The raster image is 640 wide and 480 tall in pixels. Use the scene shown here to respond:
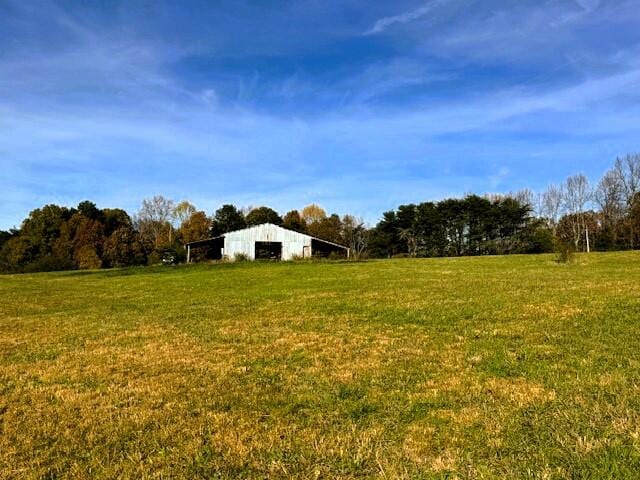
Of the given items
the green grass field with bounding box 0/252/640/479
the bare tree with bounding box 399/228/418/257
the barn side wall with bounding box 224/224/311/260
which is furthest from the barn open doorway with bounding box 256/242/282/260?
the green grass field with bounding box 0/252/640/479

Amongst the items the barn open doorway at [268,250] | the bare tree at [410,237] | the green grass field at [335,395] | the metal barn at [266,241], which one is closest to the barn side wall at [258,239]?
the metal barn at [266,241]

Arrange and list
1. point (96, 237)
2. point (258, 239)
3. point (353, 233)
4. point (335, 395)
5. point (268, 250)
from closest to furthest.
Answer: point (335, 395) < point (258, 239) < point (268, 250) < point (96, 237) < point (353, 233)

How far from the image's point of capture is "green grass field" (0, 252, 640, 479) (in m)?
3.25

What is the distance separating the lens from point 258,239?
46000 mm

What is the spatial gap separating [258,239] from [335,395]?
1645 inches

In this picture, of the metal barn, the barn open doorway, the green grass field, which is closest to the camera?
the green grass field

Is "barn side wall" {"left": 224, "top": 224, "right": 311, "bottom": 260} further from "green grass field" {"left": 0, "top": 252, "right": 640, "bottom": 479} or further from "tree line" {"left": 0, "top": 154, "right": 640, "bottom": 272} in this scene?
"green grass field" {"left": 0, "top": 252, "right": 640, "bottom": 479}

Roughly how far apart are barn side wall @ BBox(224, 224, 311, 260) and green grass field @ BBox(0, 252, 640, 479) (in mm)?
36227

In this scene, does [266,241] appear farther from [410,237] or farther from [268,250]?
[410,237]

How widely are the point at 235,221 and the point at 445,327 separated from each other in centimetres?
6916

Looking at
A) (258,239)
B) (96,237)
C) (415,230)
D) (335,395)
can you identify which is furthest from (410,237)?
(335,395)

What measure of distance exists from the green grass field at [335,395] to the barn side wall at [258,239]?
36227 mm

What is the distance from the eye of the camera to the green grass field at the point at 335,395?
325cm

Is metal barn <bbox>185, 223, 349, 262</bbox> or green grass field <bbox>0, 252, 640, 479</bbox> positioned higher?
metal barn <bbox>185, 223, 349, 262</bbox>
